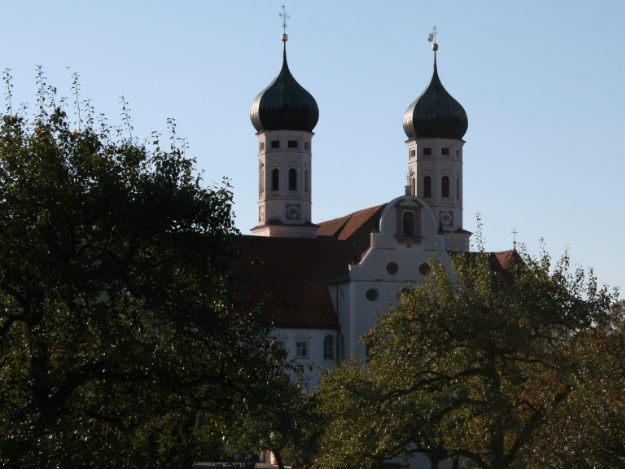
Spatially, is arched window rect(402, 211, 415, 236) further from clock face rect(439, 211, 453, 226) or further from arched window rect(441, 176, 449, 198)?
arched window rect(441, 176, 449, 198)

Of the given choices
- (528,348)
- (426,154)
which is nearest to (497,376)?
(528,348)

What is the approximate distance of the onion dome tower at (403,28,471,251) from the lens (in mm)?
113688

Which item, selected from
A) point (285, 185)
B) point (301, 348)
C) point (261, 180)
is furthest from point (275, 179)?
point (301, 348)

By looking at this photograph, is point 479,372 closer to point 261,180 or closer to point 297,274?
point 297,274

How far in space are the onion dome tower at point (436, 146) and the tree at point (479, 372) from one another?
70206mm

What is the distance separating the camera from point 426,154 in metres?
115

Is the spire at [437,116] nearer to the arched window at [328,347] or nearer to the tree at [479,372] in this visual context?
the arched window at [328,347]

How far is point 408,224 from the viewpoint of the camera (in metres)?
96.6

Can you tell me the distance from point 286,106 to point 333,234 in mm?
A: 9224

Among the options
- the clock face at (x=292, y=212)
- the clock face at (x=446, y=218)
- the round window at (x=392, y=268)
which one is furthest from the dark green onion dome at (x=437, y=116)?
the round window at (x=392, y=268)

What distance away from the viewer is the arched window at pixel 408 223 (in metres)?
96.4

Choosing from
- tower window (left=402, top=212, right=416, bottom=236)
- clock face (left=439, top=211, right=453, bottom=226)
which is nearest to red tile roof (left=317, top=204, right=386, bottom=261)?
tower window (left=402, top=212, right=416, bottom=236)

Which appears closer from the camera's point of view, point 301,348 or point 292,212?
point 301,348

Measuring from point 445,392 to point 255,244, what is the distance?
5823 centimetres
